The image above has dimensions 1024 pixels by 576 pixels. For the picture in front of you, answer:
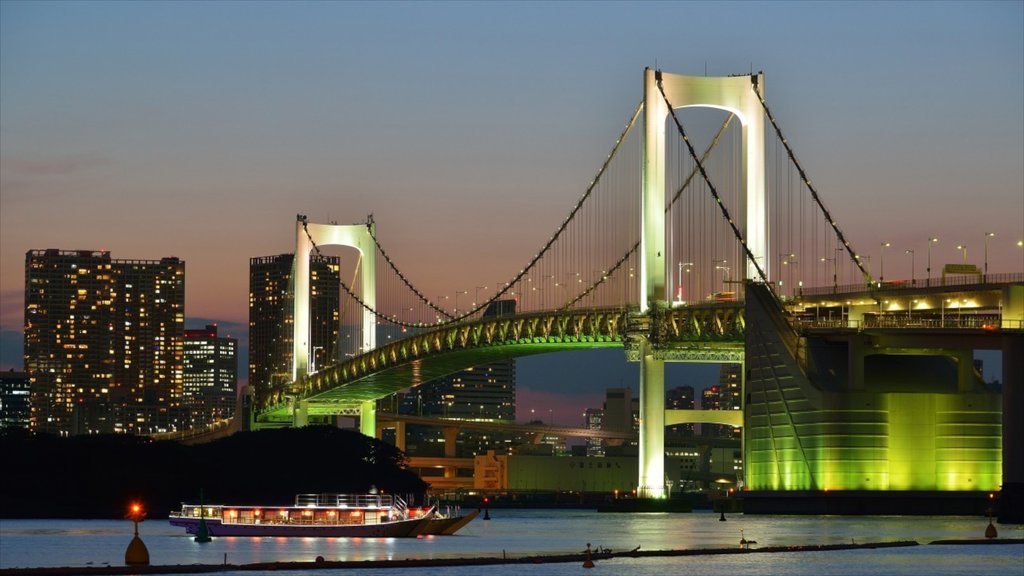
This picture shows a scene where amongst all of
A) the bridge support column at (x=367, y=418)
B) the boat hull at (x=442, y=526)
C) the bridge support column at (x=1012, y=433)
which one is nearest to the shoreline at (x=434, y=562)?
the bridge support column at (x=1012, y=433)

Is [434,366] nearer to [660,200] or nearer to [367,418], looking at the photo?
[367,418]

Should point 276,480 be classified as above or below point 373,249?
below

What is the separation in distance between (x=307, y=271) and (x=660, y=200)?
56.7 metres

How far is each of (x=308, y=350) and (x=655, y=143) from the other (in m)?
53.7

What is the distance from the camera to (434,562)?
185 feet

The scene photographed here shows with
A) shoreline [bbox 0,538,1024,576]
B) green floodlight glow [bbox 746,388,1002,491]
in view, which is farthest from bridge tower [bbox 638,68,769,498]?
shoreline [bbox 0,538,1024,576]

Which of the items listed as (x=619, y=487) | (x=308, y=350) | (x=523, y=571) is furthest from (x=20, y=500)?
(x=619, y=487)

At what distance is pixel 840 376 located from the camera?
287 ft

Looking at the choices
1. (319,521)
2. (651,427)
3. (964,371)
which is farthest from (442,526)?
(964,371)

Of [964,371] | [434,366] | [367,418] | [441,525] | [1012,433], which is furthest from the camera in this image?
[367,418]

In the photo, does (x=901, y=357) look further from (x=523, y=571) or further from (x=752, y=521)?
(x=523, y=571)

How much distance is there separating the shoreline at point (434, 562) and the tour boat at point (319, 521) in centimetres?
1635

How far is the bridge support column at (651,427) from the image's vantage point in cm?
9400

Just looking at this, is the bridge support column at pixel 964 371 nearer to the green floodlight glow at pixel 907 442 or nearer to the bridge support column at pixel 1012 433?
the green floodlight glow at pixel 907 442
